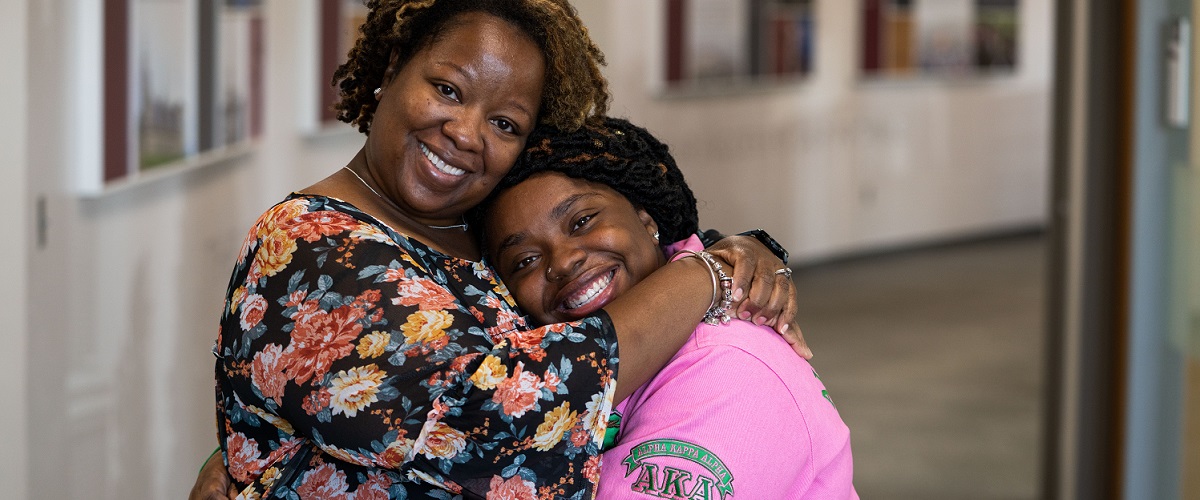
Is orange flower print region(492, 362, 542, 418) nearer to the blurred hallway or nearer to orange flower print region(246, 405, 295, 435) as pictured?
orange flower print region(246, 405, 295, 435)

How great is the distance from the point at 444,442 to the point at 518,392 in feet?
0.35

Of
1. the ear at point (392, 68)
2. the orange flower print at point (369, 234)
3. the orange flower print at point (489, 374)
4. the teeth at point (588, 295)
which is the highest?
the ear at point (392, 68)

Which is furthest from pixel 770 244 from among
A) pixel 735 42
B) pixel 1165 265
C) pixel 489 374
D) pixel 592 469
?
pixel 735 42

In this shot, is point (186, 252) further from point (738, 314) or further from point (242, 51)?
point (738, 314)

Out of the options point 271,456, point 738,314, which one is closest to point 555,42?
point 738,314

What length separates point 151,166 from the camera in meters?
3.21

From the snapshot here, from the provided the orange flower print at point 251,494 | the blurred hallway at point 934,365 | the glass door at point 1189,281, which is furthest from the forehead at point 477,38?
the blurred hallway at point 934,365

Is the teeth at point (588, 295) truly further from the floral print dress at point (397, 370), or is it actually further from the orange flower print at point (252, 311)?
the orange flower print at point (252, 311)

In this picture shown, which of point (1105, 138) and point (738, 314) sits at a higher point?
point (1105, 138)

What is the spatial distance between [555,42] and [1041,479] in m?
3.15

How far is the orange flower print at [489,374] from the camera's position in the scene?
136 centimetres

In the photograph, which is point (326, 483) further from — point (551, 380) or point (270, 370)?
point (551, 380)

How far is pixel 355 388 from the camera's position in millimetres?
1355

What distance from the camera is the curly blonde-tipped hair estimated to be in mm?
1659
